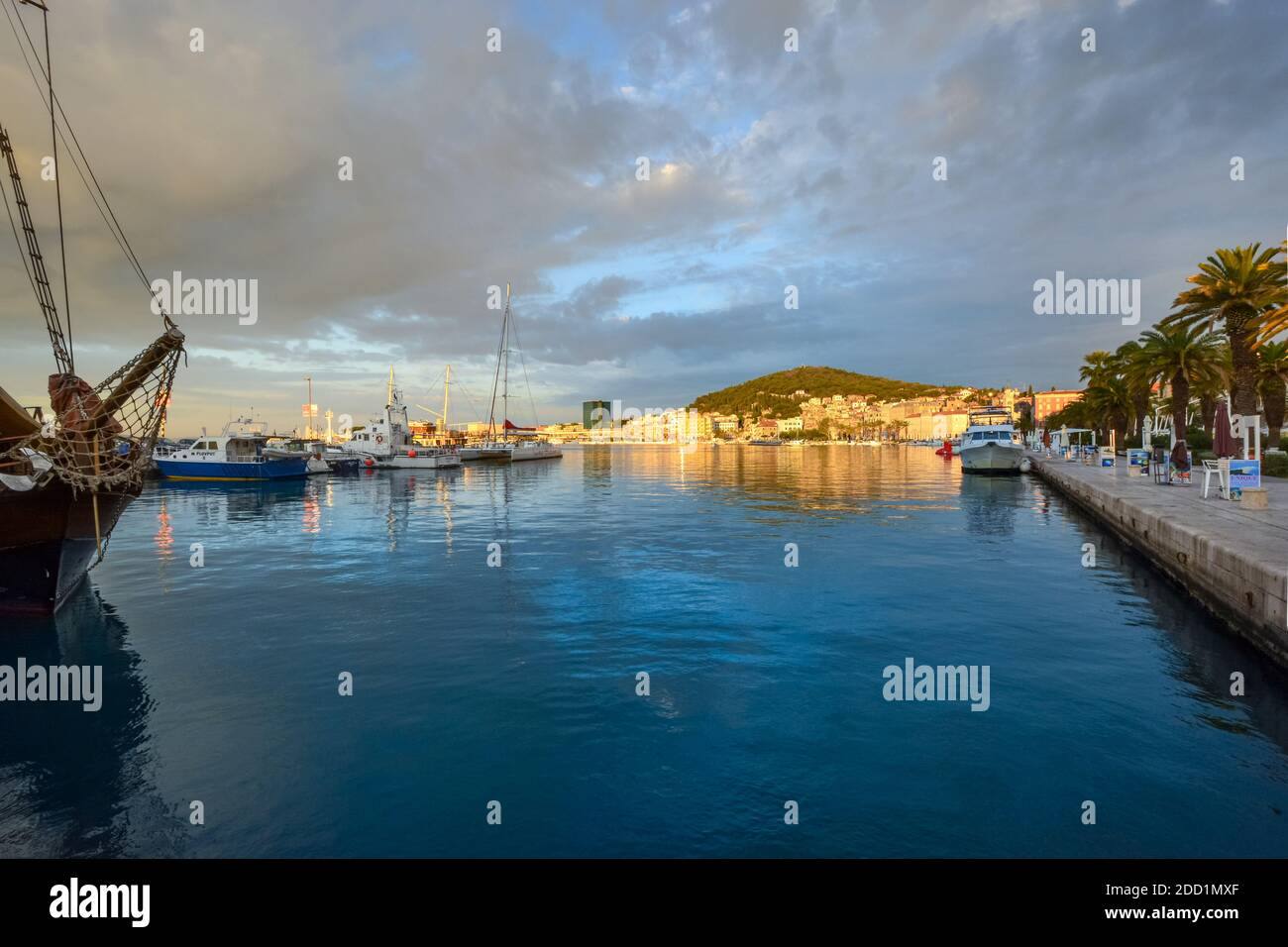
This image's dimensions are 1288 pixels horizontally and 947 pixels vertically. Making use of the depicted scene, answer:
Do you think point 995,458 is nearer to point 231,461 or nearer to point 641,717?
point 641,717

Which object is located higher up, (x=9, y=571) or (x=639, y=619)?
(x=9, y=571)

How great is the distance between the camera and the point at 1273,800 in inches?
277


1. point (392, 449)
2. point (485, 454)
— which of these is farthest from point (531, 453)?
point (392, 449)

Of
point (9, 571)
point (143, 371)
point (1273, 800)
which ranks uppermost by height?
point (143, 371)

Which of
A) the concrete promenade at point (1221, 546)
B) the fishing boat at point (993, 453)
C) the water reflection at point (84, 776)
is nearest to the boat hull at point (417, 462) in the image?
the fishing boat at point (993, 453)

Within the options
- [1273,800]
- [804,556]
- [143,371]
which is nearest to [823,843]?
[1273,800]

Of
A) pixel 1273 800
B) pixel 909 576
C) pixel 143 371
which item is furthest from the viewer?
pixel 909 576

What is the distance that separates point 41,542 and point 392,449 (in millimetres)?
74289

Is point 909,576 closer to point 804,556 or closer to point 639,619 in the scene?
point 804,556

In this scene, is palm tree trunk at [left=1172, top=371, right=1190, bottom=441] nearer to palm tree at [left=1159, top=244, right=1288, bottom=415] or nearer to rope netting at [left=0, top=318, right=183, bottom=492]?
palm tree at [left=1159, top=244, right=1288, bottom=415]

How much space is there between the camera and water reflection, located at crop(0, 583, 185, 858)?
6496 mm

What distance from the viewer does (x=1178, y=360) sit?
145 feet

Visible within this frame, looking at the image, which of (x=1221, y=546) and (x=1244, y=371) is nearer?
(x=1221, y=546)
